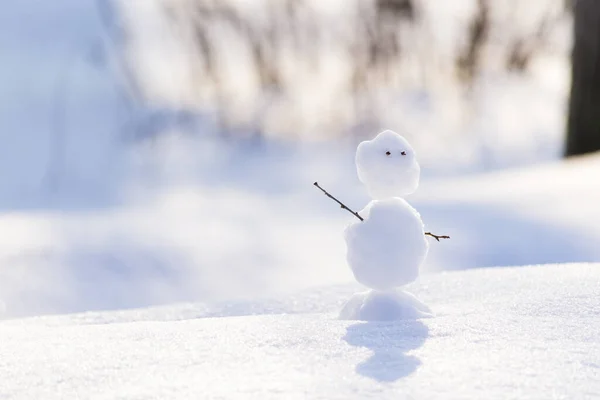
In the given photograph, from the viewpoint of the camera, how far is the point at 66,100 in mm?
9398

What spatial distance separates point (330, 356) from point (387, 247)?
52cm

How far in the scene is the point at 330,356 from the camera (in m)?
1.47

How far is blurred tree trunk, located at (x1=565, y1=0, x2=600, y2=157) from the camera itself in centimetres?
668

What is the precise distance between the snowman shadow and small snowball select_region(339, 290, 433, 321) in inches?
3.3

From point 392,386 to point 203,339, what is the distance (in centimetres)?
51

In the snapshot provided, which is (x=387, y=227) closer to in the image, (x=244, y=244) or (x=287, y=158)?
(x=244, y=244)

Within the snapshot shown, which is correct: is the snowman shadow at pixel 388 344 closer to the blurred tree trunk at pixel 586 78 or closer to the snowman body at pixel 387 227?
the snowman body at pixel 387 227

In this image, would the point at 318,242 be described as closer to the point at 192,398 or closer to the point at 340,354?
the point at 340,354

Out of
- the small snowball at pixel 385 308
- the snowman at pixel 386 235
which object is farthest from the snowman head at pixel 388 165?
the small snowball at pixel 385 308

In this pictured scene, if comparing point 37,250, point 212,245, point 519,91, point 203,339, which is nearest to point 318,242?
point 212,245

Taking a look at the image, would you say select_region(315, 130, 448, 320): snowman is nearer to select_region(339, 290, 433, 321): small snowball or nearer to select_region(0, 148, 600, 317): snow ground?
select_region(339, 290, 433, 321): small snowball

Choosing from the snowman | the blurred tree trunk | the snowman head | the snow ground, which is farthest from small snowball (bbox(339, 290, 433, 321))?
the blurred tree trunk

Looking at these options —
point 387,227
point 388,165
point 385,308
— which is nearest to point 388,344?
point 385,308

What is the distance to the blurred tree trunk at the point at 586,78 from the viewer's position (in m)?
6.68
